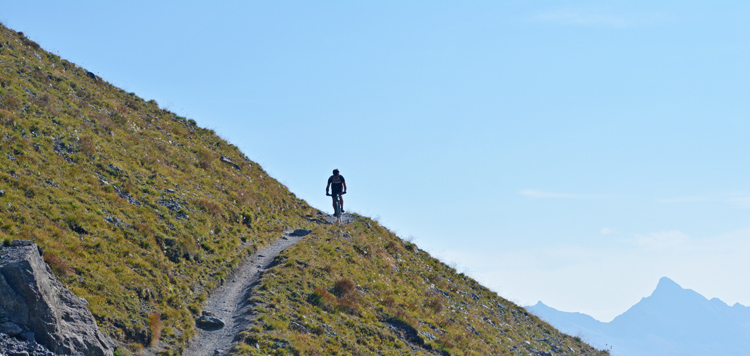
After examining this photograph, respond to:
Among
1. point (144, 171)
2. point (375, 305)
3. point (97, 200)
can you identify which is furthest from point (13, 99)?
point (375, 305)

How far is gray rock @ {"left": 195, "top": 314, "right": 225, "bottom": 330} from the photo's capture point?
18.5m

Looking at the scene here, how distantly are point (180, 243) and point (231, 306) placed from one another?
406 centimetres

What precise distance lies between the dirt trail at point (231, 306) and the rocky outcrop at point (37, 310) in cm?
355

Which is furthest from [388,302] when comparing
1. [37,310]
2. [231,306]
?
[37,310]

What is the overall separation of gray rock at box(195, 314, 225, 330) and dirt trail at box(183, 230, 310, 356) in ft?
0.64

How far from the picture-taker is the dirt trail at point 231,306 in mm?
17094

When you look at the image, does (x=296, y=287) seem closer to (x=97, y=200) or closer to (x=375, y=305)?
(x=375, y=305)

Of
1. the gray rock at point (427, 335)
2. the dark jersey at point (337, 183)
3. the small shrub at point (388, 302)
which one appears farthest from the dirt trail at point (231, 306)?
the dark jersey at point (337, 183)

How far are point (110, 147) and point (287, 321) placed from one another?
15.6 meters

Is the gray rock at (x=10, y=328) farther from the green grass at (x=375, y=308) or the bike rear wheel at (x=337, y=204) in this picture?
the bike rear wheel at (x=337, y=204)

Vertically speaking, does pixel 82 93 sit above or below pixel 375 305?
above

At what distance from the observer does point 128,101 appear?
41.8 metres

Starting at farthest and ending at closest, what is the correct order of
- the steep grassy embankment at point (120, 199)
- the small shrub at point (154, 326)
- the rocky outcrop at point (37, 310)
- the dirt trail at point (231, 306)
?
the dirt trail at point (231, 306)
the steep grassy embankment at point (120, 199)
the small shrub at point (154, 326)
the rocky outcrop at point (37, 310)

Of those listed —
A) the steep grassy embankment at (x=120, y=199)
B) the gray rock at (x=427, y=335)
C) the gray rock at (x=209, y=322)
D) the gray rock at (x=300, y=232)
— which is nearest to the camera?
the steep grassy embankment at (x=120, y=199)
